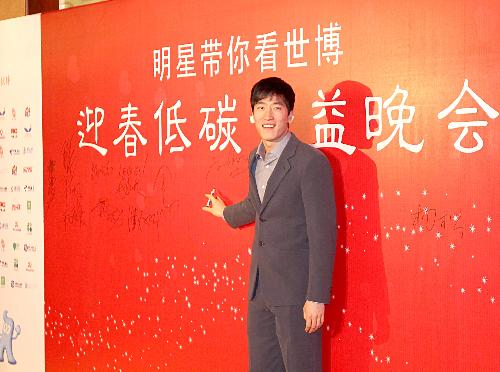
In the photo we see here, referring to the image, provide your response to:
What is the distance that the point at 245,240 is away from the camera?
2773 millimetres

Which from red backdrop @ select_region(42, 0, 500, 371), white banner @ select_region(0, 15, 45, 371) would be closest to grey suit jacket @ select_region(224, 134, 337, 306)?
red backdrop @ select_region(42, 0, 500, 371)

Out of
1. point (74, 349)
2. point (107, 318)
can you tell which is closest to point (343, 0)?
point (107, 318)

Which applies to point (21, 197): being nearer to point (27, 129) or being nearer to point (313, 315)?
point (27, 129)

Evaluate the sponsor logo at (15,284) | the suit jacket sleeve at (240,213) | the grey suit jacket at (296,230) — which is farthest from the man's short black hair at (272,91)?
the sponsor logo at (15,284)

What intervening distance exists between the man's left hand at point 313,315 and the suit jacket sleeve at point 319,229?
2 cm

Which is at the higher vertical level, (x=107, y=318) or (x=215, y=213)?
(x=215, y=213)

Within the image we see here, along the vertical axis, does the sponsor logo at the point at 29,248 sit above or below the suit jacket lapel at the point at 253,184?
below

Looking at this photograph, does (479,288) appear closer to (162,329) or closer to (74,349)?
(162,329)

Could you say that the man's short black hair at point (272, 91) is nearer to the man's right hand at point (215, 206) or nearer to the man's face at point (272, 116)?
the man's face at point (272, 116)

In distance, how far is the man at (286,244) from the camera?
7.22 ft

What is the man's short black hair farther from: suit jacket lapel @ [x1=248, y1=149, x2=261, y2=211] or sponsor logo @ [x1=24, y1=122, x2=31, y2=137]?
sponsor logo @ [x1=24, y1=122, x2=31, y2=137]

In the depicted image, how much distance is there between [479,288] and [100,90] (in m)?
1.92

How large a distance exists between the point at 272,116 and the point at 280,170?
0.19 metres

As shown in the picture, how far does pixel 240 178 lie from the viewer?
9.13 ft
